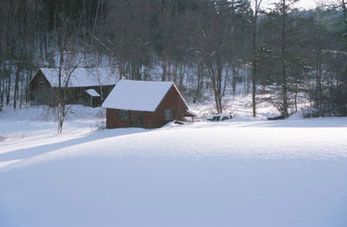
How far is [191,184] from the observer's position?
314 inches

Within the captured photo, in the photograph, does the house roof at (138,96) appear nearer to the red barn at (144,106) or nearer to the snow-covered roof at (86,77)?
the red barn at (144,106)

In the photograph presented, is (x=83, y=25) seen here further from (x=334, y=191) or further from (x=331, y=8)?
(x=334, y=191)

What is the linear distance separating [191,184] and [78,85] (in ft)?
169

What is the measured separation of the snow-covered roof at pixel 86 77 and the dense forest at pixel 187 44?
64.1 inches

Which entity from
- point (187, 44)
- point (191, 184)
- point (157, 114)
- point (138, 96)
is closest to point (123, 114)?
point (138, 96)

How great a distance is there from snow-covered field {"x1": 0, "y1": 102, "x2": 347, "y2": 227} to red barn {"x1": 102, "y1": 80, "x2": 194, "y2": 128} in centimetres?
2805

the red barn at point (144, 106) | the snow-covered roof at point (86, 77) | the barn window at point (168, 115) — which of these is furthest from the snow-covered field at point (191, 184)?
the snow-covered roof at point (86, 77)

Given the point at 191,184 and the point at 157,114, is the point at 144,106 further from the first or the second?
the point at 191,184

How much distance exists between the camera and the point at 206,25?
199 feet

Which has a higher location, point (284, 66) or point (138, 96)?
point (284, 66)

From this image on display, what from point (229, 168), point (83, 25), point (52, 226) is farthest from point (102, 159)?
point (83, 25)

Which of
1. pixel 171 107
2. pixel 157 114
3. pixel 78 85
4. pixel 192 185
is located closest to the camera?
pixel 192 185

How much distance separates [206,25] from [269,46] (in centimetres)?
2027

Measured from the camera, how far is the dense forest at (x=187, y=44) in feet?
131
